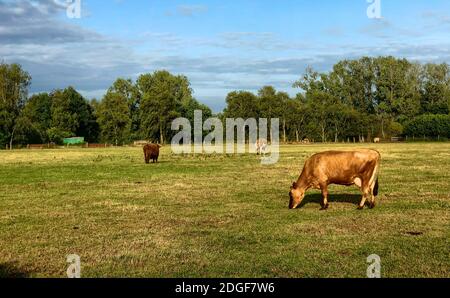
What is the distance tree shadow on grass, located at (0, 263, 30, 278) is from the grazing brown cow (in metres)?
8.05

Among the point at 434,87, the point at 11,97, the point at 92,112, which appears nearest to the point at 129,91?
the point at 92,112

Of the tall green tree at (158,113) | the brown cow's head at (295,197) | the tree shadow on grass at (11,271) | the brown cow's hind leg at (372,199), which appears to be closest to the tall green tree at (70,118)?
the tall green tree at (158,113)

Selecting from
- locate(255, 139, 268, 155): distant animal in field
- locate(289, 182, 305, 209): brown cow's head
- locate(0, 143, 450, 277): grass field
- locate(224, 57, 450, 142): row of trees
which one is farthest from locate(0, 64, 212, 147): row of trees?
locate(289, 182, 305, 209): brown cow's head

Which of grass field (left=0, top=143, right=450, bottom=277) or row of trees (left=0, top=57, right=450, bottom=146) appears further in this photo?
row of trees (left=0, top=57, right=450, bottom=146)

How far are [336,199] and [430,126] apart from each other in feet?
347

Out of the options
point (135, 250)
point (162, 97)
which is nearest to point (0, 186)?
point (135, 250)

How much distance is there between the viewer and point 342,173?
14.1 metres

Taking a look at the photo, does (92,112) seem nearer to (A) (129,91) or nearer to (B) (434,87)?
(A) (129,91)

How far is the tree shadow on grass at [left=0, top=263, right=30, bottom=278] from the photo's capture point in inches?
322

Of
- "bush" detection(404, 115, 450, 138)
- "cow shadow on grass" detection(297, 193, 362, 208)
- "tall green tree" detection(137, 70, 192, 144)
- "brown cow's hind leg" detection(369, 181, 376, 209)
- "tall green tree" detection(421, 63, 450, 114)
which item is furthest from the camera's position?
"tall green tree" detection(421, 63, 450, 114)

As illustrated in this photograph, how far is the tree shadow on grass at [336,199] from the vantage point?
1564cm

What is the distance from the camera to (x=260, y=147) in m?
49.7

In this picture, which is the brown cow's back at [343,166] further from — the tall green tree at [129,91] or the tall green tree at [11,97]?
the tall green tree at [129,91]

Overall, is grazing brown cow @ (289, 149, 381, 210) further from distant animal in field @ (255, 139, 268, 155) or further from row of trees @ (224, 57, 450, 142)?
row of trees @ (224, 57, 450, 142)
